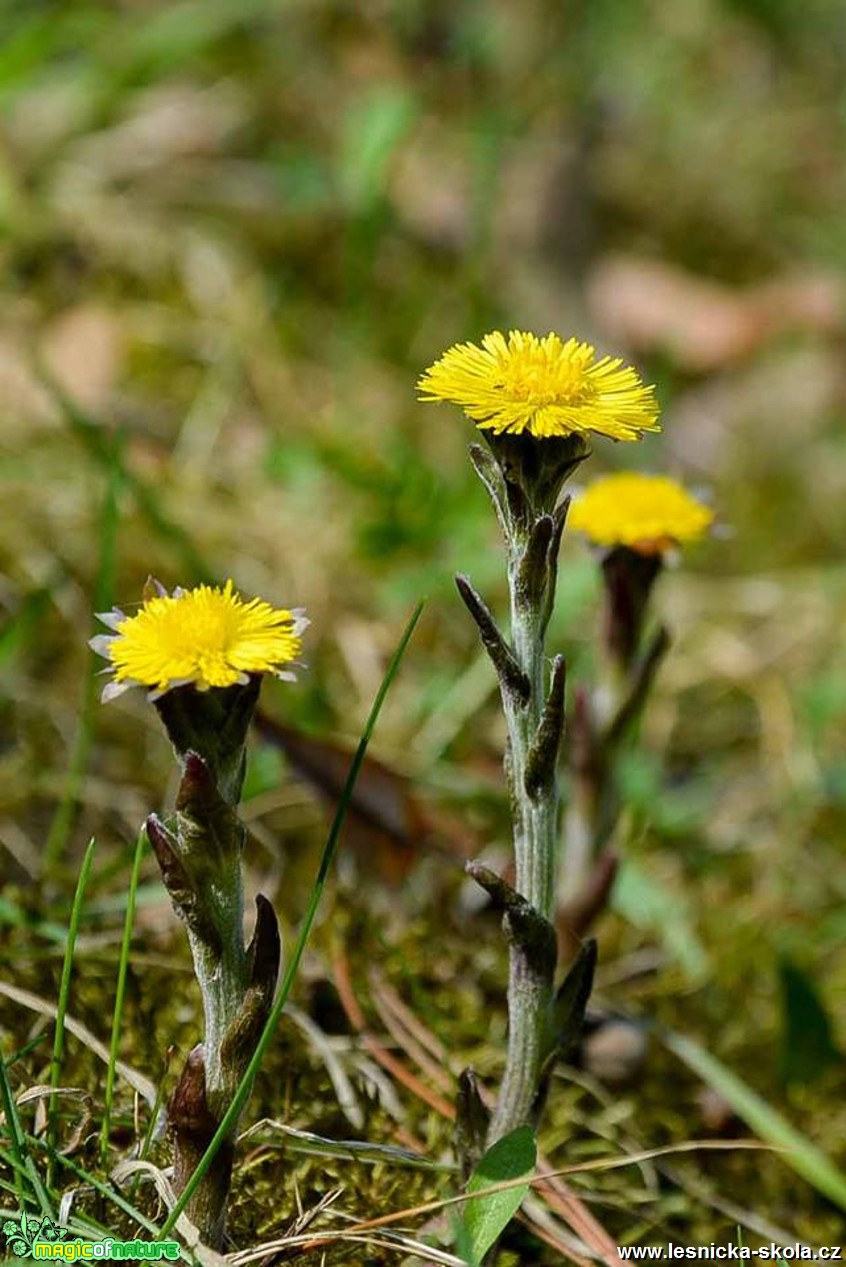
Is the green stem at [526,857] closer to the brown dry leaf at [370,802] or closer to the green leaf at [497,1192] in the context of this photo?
the green leaf at [497,1192]

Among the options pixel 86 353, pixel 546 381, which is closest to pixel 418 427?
pixel 86 353

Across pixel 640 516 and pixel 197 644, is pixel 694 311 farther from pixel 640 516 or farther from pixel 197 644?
pixel 197 644

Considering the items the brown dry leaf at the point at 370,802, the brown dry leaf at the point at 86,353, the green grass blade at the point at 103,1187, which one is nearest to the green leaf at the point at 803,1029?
the brown dry leaf at the point at 370,802

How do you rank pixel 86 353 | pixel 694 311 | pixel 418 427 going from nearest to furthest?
1. pixel 86 353
2. pixel 418 427
3. pixel 694 311

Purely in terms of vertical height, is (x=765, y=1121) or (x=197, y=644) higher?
(x=197, y=644)

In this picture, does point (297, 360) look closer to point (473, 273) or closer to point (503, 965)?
point (473, 273)

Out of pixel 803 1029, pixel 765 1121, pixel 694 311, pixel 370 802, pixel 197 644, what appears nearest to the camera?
pixel 197 644

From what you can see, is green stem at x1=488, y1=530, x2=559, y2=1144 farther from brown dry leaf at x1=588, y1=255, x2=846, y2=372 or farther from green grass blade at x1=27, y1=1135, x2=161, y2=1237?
brown dry leaf at x1=588, y1=255, x2=846, y2=372

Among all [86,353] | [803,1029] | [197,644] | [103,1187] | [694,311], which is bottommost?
[103,1187]
